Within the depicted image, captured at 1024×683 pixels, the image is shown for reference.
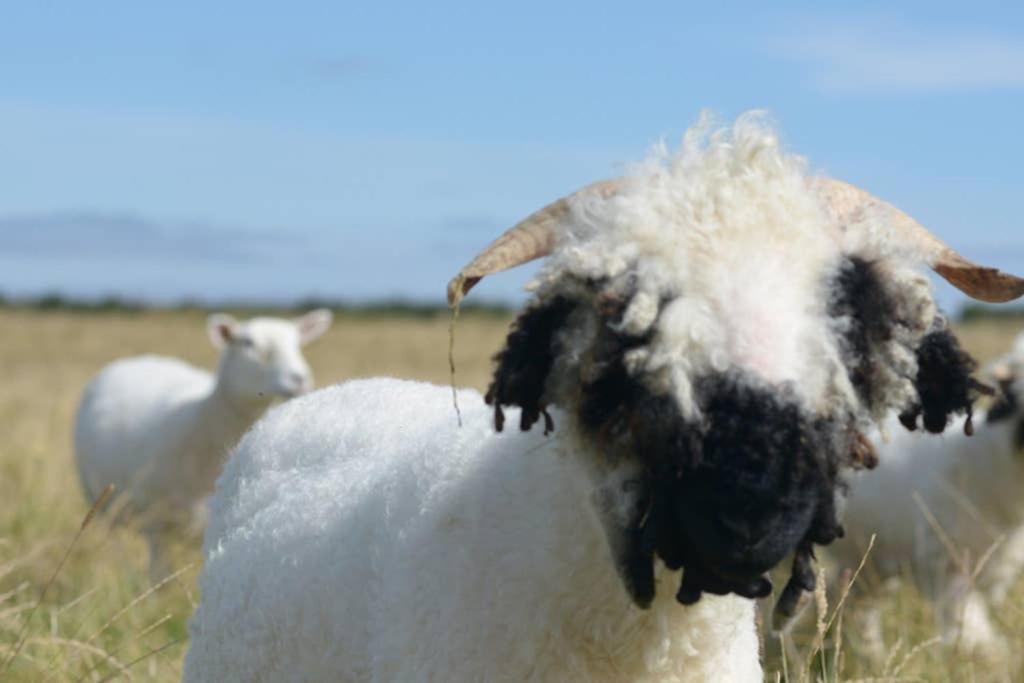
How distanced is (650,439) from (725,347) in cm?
20

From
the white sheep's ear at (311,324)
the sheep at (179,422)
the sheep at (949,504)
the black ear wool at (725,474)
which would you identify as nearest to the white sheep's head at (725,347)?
the black ear wool at (725,474)

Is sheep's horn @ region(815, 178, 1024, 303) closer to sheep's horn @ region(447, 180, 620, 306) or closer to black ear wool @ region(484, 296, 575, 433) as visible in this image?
sheep's horn @ region(447, 180, 620, 306)

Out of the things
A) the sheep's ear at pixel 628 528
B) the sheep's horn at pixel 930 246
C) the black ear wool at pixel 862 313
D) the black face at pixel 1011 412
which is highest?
the sheep's horn at pixel 930 246

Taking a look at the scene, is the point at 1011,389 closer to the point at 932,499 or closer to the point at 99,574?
the point at 932,499

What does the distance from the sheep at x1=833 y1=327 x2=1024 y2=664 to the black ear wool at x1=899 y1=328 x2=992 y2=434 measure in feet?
16.3

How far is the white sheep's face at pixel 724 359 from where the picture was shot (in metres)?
2.16

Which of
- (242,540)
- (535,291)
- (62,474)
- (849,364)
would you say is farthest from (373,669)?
(62,474)

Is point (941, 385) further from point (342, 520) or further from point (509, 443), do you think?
point (342, 520)

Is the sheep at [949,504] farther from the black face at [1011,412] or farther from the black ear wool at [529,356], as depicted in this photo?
the black ear wool at [529,356]

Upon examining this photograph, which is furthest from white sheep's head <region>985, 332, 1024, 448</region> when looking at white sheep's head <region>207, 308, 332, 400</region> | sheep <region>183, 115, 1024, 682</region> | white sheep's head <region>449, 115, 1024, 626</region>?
white sheep's head <region>207, 308, 332, 400</region>

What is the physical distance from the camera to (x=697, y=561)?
2236mm

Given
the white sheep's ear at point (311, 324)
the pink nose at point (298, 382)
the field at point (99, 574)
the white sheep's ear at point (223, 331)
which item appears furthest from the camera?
the white sheep's ear at point (311, 324)

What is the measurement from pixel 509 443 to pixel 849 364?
2.81ft

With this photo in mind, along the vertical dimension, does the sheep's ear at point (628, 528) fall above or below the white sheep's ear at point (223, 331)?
above
